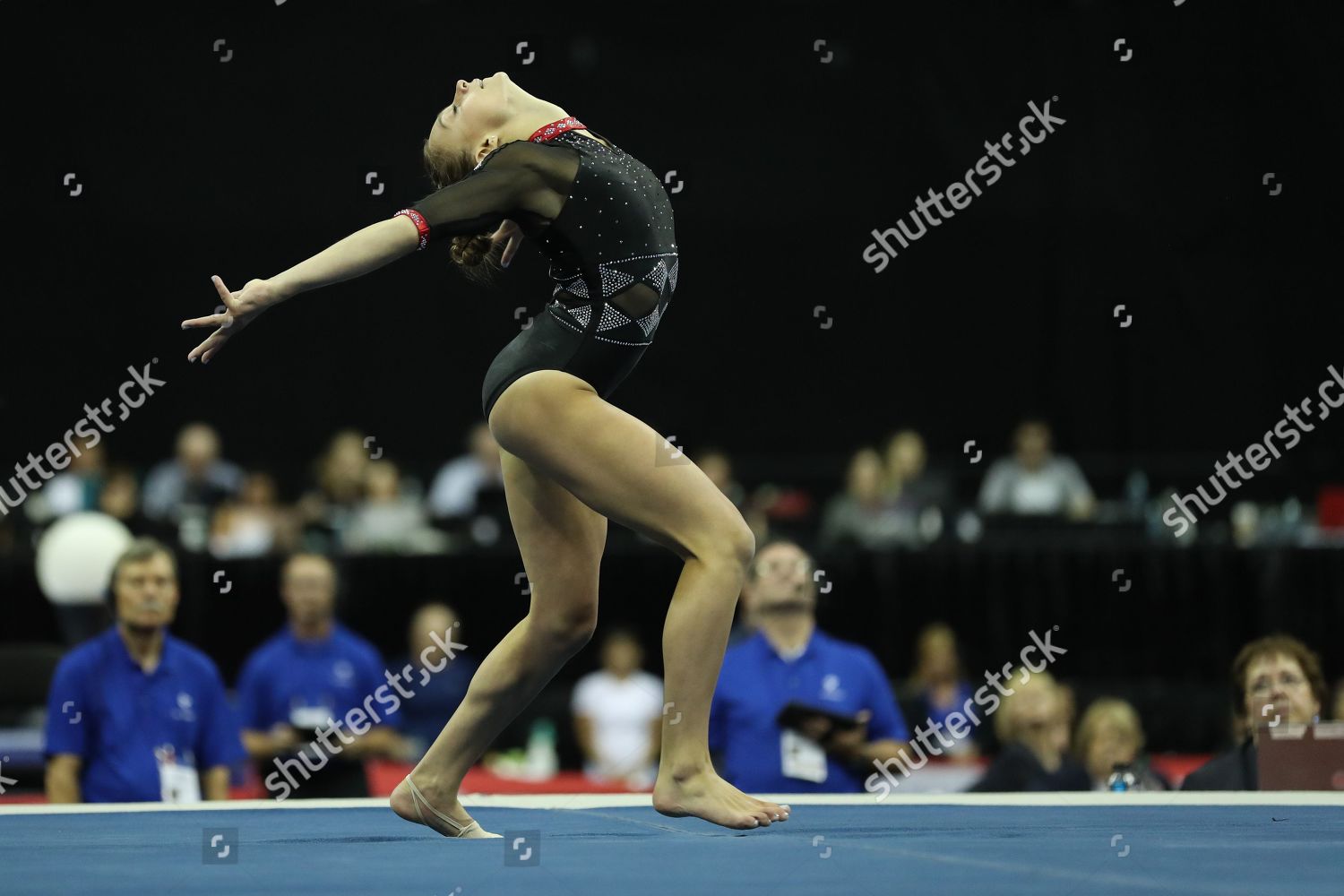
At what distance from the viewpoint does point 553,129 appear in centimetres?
338

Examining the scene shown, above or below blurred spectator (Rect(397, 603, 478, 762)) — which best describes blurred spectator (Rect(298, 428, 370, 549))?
above

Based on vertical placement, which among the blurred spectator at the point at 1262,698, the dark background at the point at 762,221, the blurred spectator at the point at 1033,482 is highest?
the dark background at the point at 762,221

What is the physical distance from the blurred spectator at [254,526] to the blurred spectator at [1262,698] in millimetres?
5633

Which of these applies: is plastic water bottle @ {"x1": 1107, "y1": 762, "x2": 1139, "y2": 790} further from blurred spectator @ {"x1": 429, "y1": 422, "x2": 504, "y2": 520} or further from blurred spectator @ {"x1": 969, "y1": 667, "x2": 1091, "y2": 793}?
blurred spectator @ {"x1": 429, "y1": 422, "x2": 504, "y2": 520}

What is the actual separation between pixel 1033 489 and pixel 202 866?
8170 millimetres

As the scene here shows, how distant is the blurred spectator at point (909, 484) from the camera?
10.5 meters

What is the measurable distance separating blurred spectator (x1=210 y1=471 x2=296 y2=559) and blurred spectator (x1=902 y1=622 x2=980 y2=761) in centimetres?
339

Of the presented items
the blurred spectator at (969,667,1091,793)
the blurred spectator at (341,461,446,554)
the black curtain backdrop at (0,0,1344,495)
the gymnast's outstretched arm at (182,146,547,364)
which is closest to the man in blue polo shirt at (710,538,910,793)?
the blurred spectator at (969,667,1091,793)

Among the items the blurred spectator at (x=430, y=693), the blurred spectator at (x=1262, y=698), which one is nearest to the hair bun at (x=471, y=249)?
the blurred spectator at (x=1262, y=698)

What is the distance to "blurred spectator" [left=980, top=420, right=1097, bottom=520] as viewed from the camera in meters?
10.5

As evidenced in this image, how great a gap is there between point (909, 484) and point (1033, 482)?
2.40ft

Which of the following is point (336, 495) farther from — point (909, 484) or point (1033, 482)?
point (1033, 482)

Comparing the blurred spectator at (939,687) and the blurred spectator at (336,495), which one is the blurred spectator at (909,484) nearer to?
the blurred spectator at (939,687)

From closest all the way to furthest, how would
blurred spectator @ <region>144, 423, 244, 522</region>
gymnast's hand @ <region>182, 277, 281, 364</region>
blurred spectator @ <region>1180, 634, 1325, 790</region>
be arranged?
gymnast's hand @ <region>182, 277, 281, 364</region>
blurred spectator @ <region>1180, 634, 1325, 790</region>
blurred spectator @ <region>144, 423, 244, 522</region>
